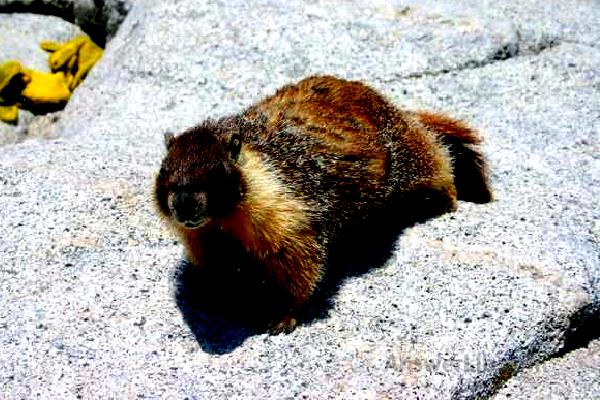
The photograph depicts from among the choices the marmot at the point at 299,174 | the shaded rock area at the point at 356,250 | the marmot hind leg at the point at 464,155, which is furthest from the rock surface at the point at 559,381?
the marmot hind leg at the point at 464,155

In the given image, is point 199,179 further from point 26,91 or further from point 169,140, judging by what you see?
point 26,91

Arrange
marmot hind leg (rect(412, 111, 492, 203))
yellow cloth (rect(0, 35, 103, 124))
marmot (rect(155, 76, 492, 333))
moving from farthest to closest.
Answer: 1. yellow cloth (rect(0, 35, 103, 124))
2. marmot hind leg (rect(412, 111, 492, 203))
3. marmot (rect(155, 76, 492, 333))

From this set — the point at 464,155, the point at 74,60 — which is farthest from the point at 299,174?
the point at 74,60

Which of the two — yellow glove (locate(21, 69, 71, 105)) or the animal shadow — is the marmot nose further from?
yellow glove (locate(21, 69, 71, 105))

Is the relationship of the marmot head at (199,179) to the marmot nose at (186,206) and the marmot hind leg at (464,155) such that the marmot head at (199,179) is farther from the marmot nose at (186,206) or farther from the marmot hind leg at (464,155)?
the marmot hind leg at (464,155)

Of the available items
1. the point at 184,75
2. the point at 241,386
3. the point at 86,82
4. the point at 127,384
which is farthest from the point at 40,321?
the point at 86,82

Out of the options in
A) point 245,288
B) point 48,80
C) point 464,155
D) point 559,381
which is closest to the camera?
point 559,381

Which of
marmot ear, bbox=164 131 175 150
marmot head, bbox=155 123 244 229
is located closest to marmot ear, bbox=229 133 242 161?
marmot head, bbox=155 123 244 229
